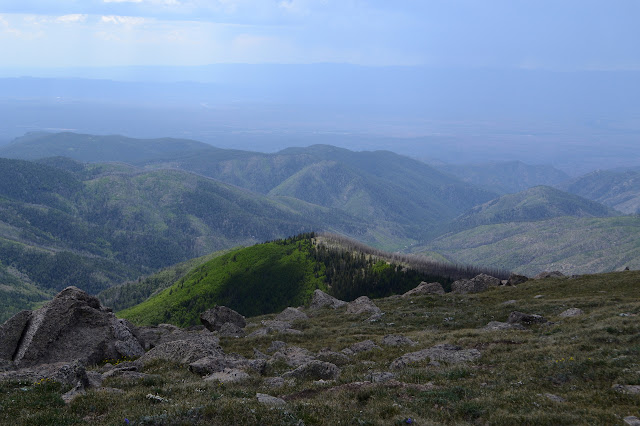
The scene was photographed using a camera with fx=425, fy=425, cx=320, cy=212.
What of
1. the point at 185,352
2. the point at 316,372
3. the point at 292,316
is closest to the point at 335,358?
the point at 316,372

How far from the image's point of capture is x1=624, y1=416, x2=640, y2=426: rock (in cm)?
1561

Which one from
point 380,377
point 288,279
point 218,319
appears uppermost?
point 380,377

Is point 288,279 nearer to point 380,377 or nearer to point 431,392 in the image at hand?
point 380,377

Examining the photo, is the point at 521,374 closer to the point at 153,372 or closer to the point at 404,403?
the point at 404,403

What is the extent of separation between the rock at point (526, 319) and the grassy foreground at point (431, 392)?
3.97 m

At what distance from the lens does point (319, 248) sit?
174000mm

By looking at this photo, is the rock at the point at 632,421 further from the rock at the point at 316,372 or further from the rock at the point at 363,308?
the rock at the point at 363,308

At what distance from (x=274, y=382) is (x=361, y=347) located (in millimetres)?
15144

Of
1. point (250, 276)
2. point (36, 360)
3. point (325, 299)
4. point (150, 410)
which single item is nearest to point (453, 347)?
point (150, 410)

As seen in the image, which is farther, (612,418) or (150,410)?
(150,410)

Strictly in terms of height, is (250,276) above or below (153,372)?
below

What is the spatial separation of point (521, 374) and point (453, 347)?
35.5 feet

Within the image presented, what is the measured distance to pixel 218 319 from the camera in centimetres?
6091

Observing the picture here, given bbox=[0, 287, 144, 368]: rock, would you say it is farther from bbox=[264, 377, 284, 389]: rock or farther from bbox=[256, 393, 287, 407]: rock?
bbox=[256, 393, 287, 407]: rock
